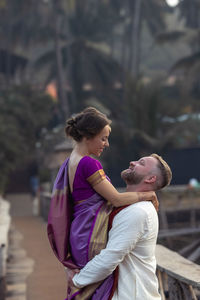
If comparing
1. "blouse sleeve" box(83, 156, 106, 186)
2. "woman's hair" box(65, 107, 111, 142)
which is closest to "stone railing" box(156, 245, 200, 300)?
"blouse sleeve" box(83, 156, 106, 186)

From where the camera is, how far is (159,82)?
89.8 ft

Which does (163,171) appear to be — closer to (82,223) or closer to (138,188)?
(138,188)

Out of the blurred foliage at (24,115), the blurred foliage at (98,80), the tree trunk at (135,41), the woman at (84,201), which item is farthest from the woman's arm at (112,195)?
the tree trunk at (135,41)

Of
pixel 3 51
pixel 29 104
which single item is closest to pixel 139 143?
pixel 29 104

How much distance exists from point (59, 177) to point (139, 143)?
965 inches

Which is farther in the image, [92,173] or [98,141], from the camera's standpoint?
[98,141]

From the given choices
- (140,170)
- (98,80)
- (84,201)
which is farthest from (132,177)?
(98,80)

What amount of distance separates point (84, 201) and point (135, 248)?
1.08 feet

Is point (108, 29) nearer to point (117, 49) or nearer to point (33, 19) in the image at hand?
point (33, 19)

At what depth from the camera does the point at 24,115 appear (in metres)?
28.5

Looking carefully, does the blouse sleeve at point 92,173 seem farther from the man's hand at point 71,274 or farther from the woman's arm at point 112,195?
the man's hand at point 71,274

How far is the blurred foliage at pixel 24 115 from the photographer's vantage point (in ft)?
84.6

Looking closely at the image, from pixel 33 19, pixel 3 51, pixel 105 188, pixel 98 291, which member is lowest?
pixel 98 291

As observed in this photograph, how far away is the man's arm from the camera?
2514 mm
